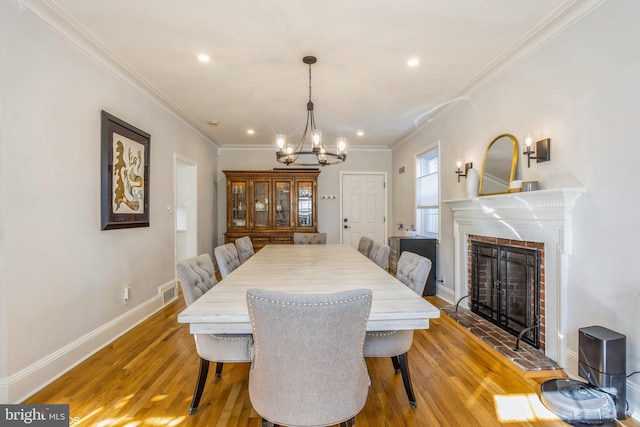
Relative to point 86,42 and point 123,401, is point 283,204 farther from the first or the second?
point 123,401

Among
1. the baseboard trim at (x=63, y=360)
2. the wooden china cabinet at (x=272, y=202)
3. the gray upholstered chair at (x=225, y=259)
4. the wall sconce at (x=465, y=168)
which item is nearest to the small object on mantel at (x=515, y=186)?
the wall sconce at (x=465, y=168)

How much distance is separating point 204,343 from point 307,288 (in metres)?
0.65

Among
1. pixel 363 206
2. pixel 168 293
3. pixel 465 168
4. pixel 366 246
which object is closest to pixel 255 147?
pixel 363 206

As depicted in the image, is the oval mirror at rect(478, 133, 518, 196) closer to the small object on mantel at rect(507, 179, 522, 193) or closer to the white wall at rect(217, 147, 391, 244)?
the small object on mantel at rect(507, 179, 522, 193)

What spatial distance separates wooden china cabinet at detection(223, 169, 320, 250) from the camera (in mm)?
5734

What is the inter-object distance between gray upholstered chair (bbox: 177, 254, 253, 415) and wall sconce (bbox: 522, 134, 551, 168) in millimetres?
2520

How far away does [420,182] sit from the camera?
16.7 ft

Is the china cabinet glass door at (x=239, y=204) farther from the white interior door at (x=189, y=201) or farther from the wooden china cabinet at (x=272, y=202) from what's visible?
the white interior door at (x=189, y=201)

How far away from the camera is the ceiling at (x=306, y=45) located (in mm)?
2057

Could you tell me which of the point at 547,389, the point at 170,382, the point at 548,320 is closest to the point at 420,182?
the point at 548,320

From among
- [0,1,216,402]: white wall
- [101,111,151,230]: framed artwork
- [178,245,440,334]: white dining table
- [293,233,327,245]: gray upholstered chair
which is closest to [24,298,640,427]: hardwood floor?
[0,1,216,402]: white wall

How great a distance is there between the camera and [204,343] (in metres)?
1.70

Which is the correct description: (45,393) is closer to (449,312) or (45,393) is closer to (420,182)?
(449,312)

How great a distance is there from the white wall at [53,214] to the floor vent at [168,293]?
24.0 inches
